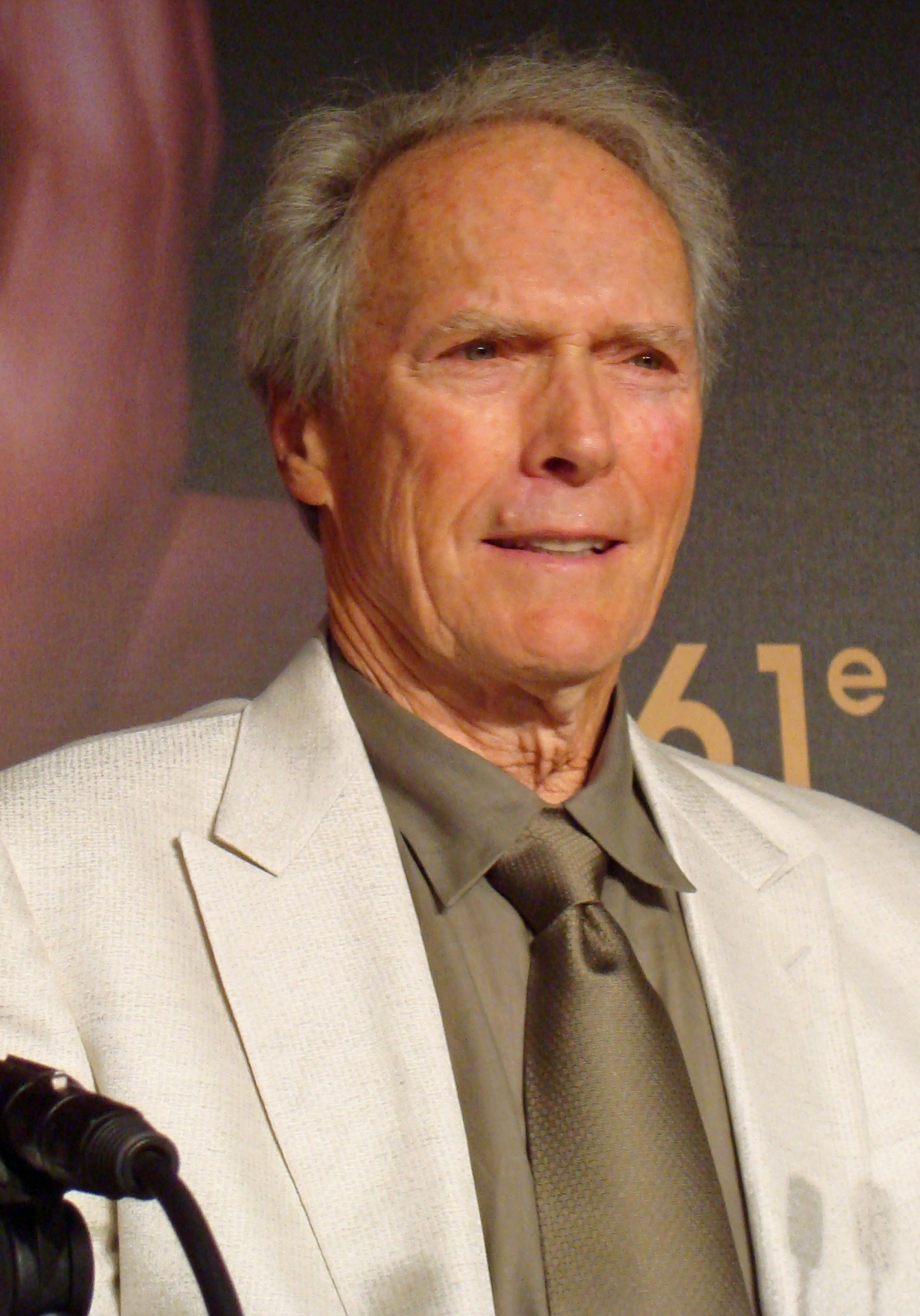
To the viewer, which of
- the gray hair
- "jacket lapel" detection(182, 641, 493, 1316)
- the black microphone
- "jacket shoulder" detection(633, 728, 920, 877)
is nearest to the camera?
the black microphone

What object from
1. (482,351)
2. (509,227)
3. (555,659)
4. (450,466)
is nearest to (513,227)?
(509,227)

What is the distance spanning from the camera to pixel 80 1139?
2.09 ft

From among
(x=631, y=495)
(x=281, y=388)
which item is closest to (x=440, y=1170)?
(x=631, y=495)

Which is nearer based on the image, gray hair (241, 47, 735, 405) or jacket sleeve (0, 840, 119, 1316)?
jacket sleeve (0, 840, 119, 1316)

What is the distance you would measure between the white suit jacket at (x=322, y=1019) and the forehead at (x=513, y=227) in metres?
0.36

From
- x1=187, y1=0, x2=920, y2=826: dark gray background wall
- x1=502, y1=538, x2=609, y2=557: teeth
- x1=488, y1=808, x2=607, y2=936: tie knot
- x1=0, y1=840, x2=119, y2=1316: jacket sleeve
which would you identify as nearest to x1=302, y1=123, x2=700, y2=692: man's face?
x1=502, y1=538, x2=609, y2=557: teeth

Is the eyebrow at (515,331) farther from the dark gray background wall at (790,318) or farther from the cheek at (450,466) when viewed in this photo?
the dark gray background wall at (790,318)

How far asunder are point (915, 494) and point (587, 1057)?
4.52ft

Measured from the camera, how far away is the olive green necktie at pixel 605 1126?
3.61 feet

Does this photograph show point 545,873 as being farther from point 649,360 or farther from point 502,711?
point 649,360

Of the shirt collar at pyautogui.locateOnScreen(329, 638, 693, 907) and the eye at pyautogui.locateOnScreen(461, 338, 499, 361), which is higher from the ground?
the eye at pyautogui.locateOnScreen(461, 338, 499, 361)

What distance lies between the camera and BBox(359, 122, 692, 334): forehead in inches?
52.3

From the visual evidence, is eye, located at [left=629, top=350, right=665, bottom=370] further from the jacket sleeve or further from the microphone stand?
the microphone stand

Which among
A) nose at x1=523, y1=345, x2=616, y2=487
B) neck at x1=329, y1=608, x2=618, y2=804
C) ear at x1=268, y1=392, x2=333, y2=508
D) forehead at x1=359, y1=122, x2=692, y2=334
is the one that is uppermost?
forehead at x1=359, y1=122, x2=692, y2=334
